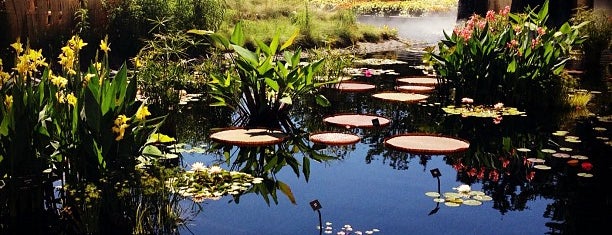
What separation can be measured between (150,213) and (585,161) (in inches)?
123

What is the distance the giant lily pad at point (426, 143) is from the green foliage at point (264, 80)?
3.34 feet

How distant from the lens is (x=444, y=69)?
7676mm

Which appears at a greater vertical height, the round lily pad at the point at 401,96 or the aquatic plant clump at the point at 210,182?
the round lily pad at the point at 401,96

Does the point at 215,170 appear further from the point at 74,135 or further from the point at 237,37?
the point at 237,37

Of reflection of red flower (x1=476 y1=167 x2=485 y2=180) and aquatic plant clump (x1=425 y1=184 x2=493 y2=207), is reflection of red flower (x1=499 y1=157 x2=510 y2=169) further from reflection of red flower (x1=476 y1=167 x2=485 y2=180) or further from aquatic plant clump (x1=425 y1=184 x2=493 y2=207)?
aquatic plant clump (x1=425 y1=184 x2=493 y2=207)

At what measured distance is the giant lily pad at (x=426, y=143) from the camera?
5.19 metres

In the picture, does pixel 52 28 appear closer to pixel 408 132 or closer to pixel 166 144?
pixel 166 144

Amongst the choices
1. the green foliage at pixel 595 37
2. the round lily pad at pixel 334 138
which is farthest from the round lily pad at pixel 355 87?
the green foliage at pixel 595 37

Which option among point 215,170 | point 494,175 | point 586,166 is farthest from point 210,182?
point 586,166

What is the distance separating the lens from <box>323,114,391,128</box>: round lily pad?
607 cm

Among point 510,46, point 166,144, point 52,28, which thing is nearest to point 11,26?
point 52,28

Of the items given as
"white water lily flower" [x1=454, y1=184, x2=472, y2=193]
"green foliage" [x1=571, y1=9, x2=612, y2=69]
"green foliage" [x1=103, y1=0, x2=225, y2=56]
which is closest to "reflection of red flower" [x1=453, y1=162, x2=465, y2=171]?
"white water lily flower" [x1=454, y1=184, x2=472, y2=193]

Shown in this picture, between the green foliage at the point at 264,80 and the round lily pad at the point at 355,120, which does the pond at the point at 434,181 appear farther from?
the green foliage at the point at 264,80

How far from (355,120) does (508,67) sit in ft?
6.27
